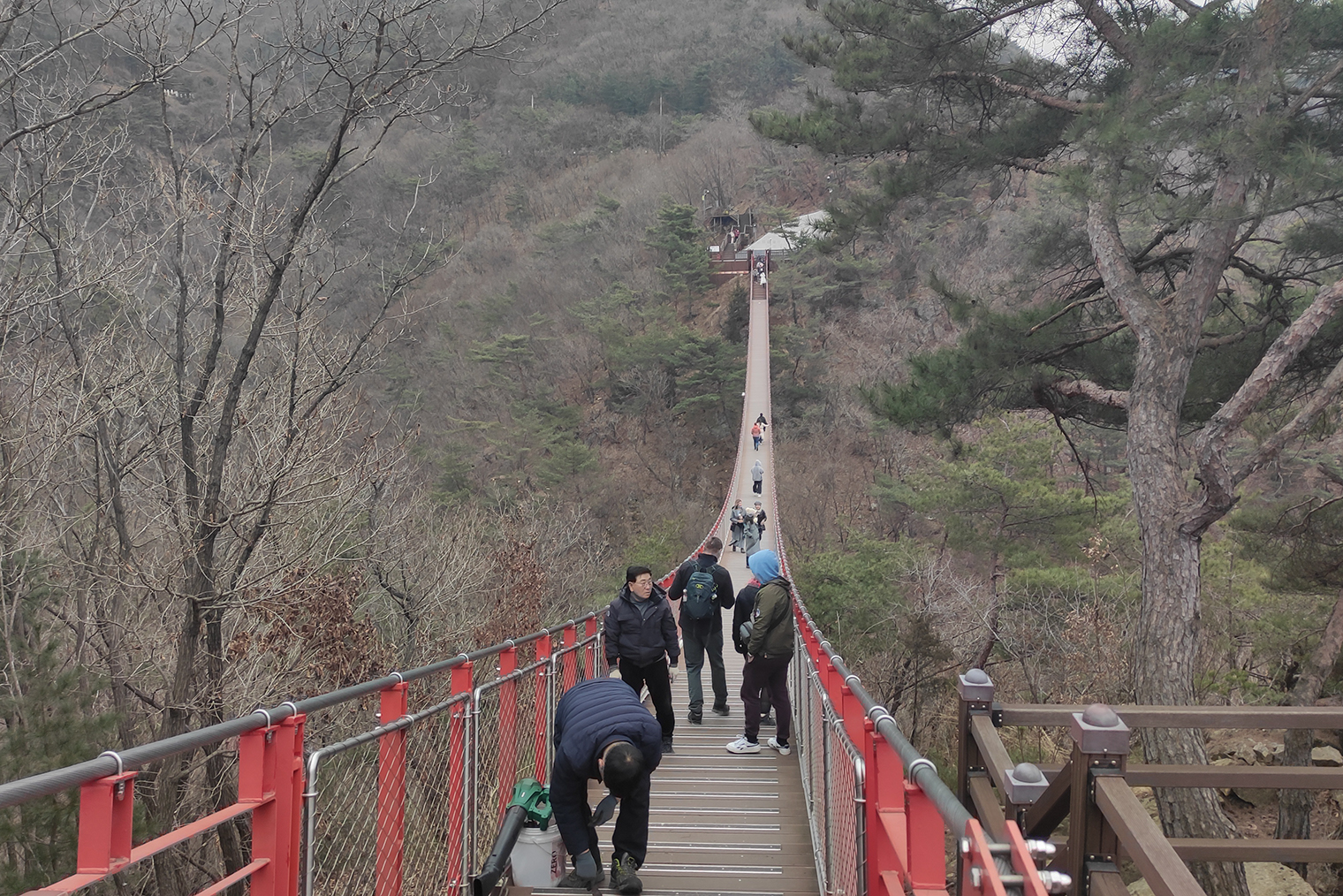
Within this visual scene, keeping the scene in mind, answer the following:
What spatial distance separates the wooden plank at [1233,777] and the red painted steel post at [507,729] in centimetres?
242

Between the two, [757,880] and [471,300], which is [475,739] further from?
[471,300]

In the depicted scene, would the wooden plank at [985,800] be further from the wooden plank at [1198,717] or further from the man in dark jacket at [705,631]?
the man in dark jacket at [705,631]

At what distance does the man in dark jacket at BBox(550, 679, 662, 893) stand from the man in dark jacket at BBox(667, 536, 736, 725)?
2.86 meters

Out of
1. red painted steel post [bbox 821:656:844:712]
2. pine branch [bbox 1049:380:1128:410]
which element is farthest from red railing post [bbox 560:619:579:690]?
pine branch [bbox 1049:380:1128:410]

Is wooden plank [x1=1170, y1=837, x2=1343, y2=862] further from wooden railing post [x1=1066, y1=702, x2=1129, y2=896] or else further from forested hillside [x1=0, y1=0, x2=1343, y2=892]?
forested hillside [x1=0, y1=0, x2=1343, y2=892]

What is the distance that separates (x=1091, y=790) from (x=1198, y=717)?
A: 0.79 metres

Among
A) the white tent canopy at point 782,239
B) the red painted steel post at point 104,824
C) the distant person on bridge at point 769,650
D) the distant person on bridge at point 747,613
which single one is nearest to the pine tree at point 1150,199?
the distant person on bridge at point 747,613

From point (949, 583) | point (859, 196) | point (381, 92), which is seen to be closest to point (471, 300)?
point (949, 583)

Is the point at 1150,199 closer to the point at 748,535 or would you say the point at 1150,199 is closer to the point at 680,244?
the point at 748,535

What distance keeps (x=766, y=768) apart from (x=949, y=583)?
11.4 meters

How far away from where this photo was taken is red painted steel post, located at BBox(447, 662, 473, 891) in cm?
339

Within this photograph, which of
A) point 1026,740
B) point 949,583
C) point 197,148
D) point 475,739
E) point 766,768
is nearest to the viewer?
point 475,739

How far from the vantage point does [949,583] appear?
628 inches

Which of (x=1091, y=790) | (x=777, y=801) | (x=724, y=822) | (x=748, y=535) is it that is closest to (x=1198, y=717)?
(x=1091, y=790)
